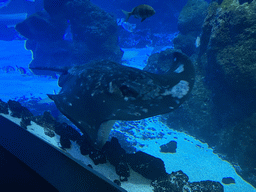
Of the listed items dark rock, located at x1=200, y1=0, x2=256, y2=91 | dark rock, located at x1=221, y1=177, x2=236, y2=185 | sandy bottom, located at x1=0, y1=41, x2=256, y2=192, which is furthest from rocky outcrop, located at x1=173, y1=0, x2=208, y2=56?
dark rock, located at x1=221, y1=177, x2=236, y2=185

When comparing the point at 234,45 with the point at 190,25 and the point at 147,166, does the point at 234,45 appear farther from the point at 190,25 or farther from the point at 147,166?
the point at 190,25

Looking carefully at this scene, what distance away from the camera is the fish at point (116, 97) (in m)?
3.03

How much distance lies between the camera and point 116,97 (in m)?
3.36

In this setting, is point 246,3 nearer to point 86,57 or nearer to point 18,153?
point 18,153

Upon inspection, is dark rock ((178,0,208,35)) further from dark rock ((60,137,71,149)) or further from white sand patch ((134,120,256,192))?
dark rock ((60,137,71,149))

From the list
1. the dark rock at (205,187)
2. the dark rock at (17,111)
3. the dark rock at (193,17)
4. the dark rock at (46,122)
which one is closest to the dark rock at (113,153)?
the dark rock at (205,187)

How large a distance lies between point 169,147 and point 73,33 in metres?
13.4

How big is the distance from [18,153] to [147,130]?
23.4 ft

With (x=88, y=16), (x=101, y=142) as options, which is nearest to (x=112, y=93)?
(x=101, y=142)

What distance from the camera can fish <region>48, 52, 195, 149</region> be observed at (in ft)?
9.94

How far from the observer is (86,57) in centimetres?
1488

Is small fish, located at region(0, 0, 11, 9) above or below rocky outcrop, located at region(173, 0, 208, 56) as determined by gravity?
above

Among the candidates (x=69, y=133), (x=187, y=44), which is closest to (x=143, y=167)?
(x=69, y=133)

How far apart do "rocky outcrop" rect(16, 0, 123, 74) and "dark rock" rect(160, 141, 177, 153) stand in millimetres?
9804
